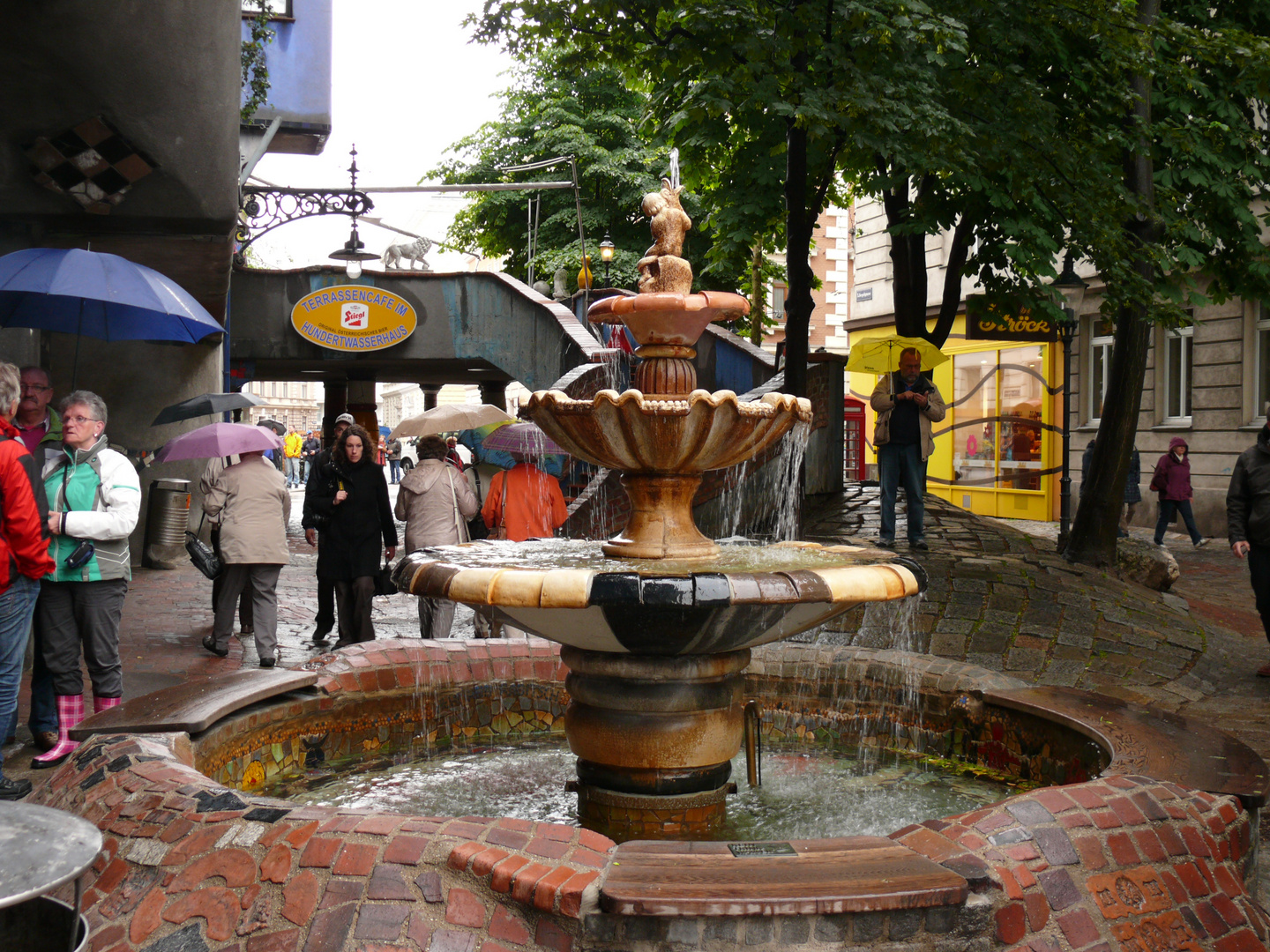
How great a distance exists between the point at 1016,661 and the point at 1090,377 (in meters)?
16.3

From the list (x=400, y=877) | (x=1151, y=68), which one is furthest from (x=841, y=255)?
(x=400, y=877)

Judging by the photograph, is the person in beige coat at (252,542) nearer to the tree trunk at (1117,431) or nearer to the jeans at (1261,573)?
the jeans at (1261,573)

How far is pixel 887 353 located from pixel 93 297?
944cm

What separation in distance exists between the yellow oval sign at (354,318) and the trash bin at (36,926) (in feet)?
61.5

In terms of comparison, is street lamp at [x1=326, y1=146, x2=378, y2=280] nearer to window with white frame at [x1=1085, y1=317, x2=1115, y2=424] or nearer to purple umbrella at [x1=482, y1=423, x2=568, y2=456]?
purple umbrella at [x1=482, y1=423, x2=568, y2=456]

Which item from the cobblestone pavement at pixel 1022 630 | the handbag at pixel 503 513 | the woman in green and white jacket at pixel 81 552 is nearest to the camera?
the woman in green and white jacket at pixel 81 552

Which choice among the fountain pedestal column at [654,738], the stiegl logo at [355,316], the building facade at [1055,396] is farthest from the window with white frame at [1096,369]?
the fountain pedestal column at [654,738]

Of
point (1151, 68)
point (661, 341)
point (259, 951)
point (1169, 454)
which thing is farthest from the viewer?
point (1169, 454)

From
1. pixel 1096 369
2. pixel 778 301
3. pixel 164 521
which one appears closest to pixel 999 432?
pixel 1096 369

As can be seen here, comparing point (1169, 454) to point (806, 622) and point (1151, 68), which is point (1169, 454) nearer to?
point (1151, 68)

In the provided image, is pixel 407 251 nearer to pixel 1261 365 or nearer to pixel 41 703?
pixel 1261 365

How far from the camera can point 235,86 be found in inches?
322

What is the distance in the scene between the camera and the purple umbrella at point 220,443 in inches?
353

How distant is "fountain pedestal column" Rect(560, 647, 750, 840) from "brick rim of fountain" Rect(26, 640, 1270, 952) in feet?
4.22
